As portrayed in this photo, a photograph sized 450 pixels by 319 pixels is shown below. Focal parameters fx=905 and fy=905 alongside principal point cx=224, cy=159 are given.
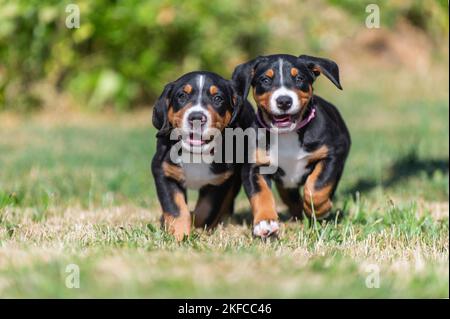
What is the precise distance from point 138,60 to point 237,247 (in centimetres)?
943

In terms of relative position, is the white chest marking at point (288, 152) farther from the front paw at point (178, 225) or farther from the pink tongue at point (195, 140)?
the front paw at point (178, 225)

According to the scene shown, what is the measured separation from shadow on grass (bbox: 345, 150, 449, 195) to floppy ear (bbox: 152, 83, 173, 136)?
2.77 meters

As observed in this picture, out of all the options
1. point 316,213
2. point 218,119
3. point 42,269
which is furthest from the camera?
point 316,213

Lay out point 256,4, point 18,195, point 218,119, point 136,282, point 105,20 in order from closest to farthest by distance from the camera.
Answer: point 136,282 < point 218,119 < point 18,195 < point 105,20 < point 256,4

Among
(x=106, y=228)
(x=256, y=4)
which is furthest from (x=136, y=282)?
(x=256, y=4)

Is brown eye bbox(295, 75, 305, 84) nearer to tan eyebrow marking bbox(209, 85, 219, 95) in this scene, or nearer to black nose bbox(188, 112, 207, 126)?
tan eyebrow marking bbox(209, 85, 219, 95)

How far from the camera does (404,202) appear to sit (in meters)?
7.42

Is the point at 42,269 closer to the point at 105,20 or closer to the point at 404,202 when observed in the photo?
the point at 404,202

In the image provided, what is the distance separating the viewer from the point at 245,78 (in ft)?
19.6

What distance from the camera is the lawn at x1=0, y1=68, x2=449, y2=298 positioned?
401 cm

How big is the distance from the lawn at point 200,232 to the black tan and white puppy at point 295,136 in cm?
26

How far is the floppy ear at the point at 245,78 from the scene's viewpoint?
5961 millimetres

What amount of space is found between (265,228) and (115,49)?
9024 millimetres
